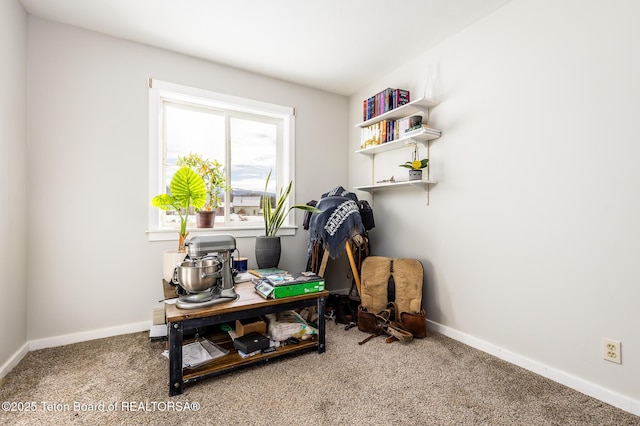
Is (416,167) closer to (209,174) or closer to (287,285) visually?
(287,285)

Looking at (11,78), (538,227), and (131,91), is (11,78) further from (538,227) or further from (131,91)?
(538,227)

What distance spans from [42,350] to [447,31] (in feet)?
13.2

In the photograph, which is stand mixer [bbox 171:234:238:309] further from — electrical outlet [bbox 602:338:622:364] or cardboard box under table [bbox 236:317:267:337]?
electrical outlet [bbox 602:338:622:364]

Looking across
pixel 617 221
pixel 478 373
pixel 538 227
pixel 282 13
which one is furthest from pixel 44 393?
pixel 617 221

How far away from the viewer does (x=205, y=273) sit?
1.78 meters

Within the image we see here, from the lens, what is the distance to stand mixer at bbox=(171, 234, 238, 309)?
1754 mm

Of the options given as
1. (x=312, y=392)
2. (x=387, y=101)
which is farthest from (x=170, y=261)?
(x=387, y=101)

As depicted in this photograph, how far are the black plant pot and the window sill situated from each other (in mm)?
221

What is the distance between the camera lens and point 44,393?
166cm

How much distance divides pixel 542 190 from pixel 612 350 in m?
0.96

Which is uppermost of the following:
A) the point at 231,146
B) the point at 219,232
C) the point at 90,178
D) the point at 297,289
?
the point at 231,146

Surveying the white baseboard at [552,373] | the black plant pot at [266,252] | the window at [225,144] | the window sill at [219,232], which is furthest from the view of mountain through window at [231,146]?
the white baseboard at [552,373]

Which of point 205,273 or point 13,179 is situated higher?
point 13,179

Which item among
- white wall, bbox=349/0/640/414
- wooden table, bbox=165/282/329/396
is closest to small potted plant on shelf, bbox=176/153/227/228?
wooden table, bbox=165/282/329/396
